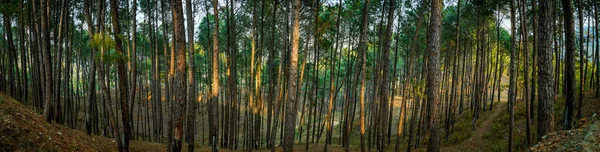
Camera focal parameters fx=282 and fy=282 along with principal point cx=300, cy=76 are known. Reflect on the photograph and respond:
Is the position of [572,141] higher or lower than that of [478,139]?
higher

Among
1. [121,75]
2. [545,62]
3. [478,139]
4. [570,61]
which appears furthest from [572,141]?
[121,75]

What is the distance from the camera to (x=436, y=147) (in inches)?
252

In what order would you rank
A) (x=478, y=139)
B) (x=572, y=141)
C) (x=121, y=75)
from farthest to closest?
(x=478, y=139) < (x=121, y=75) < (x=572, y=141)

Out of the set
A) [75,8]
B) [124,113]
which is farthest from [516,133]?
[75,8]

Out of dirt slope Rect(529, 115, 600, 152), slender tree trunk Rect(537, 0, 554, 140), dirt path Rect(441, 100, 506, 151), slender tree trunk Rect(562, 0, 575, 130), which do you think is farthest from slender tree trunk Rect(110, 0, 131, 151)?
dirt path Rect(441, 100, 506, 151)

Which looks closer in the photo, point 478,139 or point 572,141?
point 572,141

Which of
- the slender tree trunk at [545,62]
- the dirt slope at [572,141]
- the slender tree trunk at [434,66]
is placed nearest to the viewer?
the dirt slope at [572,141]

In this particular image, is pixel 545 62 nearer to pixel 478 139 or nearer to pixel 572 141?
pixel 572 141

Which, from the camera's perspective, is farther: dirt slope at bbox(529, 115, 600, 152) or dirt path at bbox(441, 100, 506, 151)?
dirt path at bbox(441, 100, 506, 151)

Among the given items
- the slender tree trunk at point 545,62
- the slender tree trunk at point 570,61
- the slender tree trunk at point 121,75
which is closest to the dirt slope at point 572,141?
the slender tree trunk at point 545,62

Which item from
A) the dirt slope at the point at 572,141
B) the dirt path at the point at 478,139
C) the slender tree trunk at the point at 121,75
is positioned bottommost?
the dirt path at the point at 478,139

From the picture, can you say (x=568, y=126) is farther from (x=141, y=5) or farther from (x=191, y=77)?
(x=141, y=5)

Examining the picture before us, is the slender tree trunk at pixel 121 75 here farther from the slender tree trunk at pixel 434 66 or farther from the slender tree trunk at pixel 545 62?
the slender tree trunk at pixel 545 62

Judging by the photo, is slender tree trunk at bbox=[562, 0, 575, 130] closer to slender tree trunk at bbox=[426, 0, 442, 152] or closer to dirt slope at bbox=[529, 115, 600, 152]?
dirt slope at bbox=[529, 115, 600, 152]
